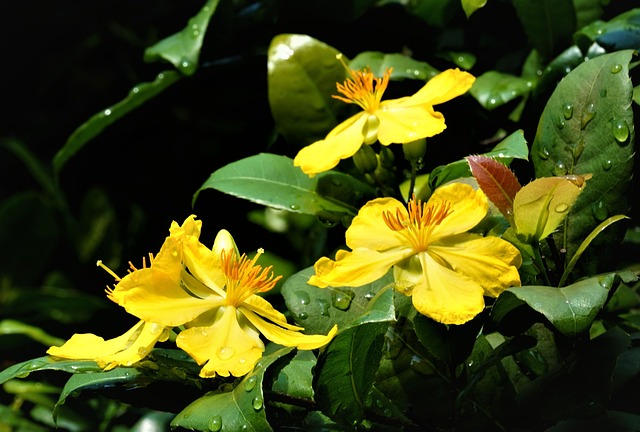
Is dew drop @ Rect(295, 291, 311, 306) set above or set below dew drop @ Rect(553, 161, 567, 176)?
below

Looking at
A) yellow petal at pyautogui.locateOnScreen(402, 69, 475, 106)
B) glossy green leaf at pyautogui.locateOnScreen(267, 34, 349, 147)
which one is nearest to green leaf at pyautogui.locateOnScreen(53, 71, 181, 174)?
glossy green leaf at pyautogui.locateOnScreen(267, 34, 349, 147)

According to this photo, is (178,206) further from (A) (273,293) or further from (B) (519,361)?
(B) (519,361)

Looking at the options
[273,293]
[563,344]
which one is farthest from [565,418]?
[273,293]

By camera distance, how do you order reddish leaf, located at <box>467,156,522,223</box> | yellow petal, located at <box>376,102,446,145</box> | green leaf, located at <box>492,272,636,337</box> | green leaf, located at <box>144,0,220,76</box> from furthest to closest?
green leaf, located at <box>144,0,220,76</box> → yellow petal, located at <box>376,102,446,145</box> → reddish leaf, located at <box>467,156,522,223</box> → green leaf, located at <box>492,272,636,337</box>

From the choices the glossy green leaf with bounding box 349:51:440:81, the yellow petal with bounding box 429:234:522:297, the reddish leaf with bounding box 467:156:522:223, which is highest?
the glossy green leaf with bounding box 349:51:440:81

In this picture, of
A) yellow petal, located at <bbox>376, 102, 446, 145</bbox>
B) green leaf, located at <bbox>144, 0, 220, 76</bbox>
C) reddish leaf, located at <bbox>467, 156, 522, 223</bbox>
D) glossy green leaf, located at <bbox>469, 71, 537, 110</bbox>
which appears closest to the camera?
reddish leaf, located at <bbox>467, 156, 522, 223</bbox>

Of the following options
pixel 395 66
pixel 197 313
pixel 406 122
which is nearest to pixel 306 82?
pixel 395 66

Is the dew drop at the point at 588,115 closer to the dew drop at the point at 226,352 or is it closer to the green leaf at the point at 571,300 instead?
the green leaf at the point at 571,300

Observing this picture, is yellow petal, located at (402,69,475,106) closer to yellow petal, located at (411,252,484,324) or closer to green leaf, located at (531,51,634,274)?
green leaf, located at (531,51,634,274)
